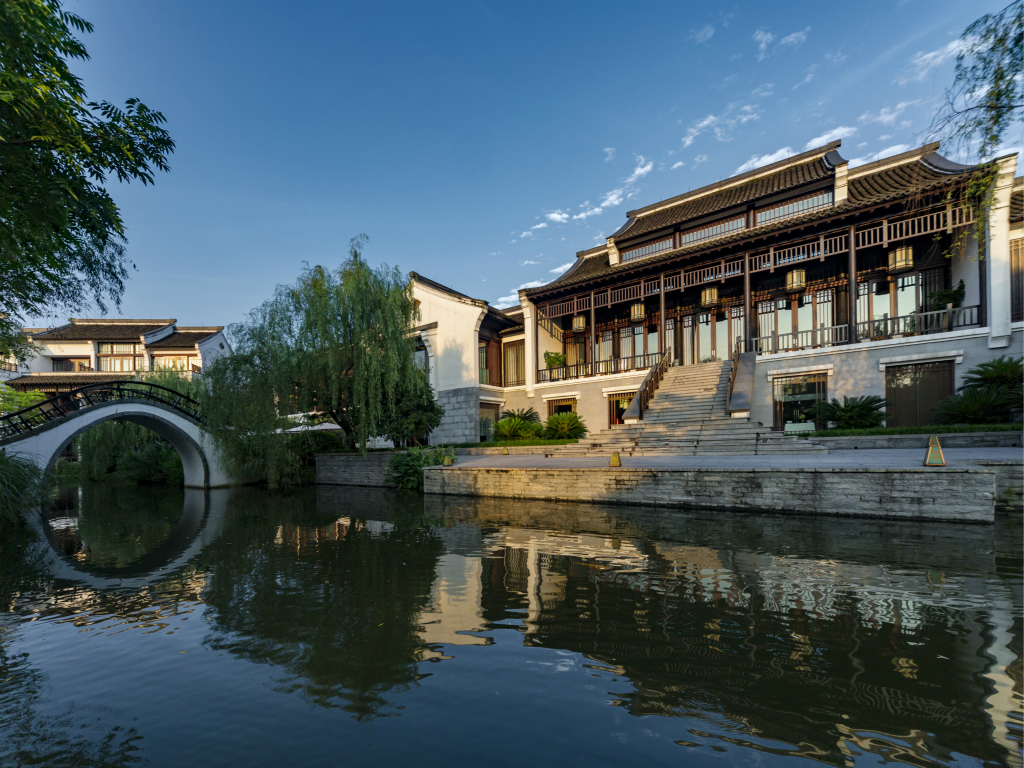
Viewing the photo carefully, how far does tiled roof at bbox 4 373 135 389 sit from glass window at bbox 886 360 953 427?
43.9m

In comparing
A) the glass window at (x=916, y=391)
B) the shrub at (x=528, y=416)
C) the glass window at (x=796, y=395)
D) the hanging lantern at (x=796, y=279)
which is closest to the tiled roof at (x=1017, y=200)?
the glass window at (x=916, y=391)

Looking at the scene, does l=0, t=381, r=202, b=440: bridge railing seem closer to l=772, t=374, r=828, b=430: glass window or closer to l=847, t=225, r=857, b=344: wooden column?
l=772, t=374, r=828, b=430: glass window

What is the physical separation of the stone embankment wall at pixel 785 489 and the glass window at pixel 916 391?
23.0ft

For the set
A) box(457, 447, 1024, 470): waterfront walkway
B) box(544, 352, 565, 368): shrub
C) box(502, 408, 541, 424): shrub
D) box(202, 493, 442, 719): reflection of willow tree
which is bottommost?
box(202, 493, 442, 719): reflection of willow tree

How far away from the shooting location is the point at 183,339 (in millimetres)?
35000

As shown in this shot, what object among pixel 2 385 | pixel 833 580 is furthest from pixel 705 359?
pixel 2 385

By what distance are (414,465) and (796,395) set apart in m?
13.8

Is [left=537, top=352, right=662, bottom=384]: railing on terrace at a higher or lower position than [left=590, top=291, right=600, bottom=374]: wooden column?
lower

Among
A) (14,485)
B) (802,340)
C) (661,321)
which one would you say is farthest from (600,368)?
(14,485)

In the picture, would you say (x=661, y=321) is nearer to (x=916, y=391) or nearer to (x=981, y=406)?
(x=916, y=391)

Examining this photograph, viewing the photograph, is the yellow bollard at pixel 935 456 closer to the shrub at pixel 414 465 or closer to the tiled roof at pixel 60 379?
the shrub at pixel 414 465

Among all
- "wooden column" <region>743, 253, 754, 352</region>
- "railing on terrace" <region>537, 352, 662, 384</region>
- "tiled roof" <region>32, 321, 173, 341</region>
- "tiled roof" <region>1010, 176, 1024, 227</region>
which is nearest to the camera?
"tiled roof" <region>1010, 176, 1024, 227</region>

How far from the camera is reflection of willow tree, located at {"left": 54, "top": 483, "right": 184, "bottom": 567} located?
8766 mm

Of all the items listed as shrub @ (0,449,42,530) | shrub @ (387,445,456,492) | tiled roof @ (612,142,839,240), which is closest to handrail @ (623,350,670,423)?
tiled roof @ (612,142,839,240)
